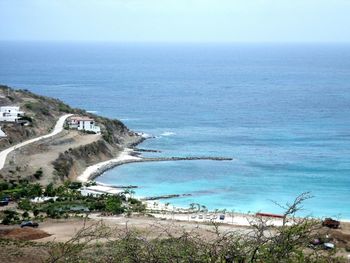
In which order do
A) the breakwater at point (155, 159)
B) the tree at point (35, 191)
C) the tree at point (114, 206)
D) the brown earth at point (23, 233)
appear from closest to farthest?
1. the brown earth at point (23, 233)
2. the tree at point (114, 206)
3. the tree at point (35, 191)
4. the breakwater at point (155, 159)

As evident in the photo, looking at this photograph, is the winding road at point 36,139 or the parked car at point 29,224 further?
the winding road at point 36,139

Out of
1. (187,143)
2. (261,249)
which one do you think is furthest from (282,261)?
(187,143)

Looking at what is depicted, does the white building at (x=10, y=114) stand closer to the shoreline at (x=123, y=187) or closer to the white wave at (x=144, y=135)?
the shoreline at (x=123, y=187)

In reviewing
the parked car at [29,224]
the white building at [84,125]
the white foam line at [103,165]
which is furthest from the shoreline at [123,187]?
the parked car at [29,224]

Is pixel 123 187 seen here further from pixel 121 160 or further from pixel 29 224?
pixel 29 224

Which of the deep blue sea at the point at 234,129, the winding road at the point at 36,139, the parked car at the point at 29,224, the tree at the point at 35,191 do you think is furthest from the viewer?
the winding road at the point at 36,139

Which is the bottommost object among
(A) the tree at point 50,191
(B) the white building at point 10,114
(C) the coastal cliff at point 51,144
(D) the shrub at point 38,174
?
(A) the tree at point 50,191

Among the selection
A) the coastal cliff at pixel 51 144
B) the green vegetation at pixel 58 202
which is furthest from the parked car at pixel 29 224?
the coastal cliff at pixel 51 144

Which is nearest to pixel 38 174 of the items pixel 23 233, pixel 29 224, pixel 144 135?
pixel 29 224

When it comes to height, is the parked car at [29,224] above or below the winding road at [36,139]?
below
